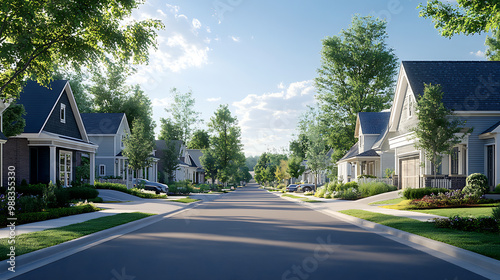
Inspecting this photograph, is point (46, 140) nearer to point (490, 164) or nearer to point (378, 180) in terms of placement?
point (378, 180)

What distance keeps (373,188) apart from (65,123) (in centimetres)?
2272

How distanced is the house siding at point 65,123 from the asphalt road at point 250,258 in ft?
62.6

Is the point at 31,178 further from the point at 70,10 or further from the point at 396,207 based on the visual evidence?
the point at 396,207

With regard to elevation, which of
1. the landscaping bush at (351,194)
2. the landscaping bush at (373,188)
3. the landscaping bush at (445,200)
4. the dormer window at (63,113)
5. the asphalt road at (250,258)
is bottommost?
the landscaping bush at (351,194)

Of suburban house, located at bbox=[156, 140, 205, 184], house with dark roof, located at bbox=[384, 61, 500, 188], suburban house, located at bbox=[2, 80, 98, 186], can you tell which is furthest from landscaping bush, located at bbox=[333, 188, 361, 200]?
suburban house, located at bbox=[156, 140, 205, 184]

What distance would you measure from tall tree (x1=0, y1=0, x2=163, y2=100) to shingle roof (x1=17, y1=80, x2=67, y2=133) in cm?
1113

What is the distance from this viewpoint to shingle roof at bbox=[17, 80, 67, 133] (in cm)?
2689

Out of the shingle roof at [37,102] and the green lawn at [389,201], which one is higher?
the shingle roof at [37,102]

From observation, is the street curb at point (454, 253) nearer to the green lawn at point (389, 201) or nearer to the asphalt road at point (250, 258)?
the asphalt road at point (250, 258)

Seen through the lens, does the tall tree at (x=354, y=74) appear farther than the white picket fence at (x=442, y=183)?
Yes

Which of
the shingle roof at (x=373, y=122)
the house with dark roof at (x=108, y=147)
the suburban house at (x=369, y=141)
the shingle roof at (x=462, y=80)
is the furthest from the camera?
the house with dark roof at (x=108, y=147)

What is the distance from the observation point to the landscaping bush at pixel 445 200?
66.5 feet

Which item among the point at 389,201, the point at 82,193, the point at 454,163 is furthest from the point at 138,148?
the point at 454,163

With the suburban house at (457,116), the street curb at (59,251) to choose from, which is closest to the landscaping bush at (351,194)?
the suburban house at (457,116)
